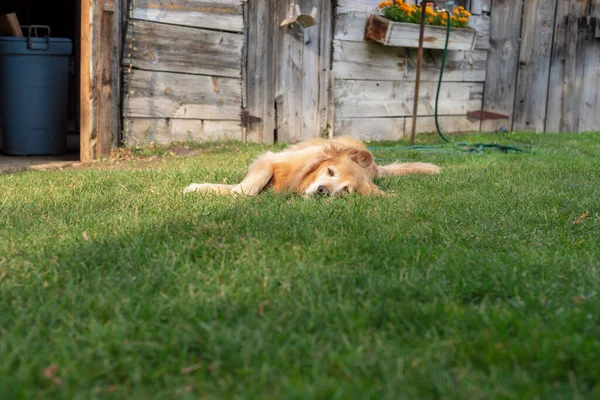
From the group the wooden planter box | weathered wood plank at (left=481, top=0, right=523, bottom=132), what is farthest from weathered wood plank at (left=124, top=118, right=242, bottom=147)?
weathered wood plank at (left=481, top=0, right=523, bottom=132)

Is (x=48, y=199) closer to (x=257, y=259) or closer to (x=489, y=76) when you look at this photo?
(x=257, y=259)

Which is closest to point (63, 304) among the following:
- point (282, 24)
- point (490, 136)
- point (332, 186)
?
point (332, 186)

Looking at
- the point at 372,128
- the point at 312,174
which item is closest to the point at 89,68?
the point at 312,174

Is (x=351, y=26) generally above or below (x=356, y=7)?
below

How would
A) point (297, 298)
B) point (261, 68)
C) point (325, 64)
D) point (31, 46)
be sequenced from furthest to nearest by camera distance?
point (325, 64)
point (261, 68)
point (31, 46)
point (297, 298)

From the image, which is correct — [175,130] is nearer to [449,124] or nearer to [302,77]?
[302,77]

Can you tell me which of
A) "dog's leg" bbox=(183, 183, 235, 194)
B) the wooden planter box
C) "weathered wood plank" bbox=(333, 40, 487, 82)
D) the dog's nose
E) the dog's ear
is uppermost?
the wooden planter box

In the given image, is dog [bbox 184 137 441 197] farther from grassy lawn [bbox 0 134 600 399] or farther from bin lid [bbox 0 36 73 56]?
bin lid [bbox 0 36 73 56]

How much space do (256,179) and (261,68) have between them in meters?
3.18

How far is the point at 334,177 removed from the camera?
3.83m

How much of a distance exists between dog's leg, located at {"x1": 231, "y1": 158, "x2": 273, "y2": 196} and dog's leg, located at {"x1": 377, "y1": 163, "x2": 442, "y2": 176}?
112cm

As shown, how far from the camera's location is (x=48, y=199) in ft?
11.5

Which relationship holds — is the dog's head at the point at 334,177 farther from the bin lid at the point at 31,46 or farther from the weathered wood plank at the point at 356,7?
the weathered wood plank at the point at 356,7

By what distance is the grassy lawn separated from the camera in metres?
1.48
